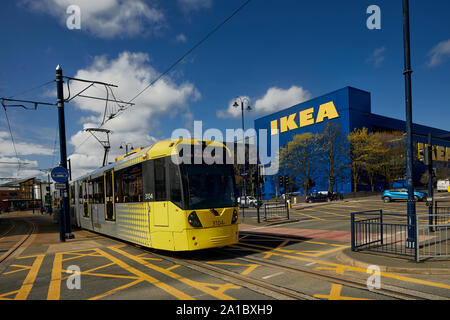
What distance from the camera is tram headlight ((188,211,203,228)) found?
779 cm

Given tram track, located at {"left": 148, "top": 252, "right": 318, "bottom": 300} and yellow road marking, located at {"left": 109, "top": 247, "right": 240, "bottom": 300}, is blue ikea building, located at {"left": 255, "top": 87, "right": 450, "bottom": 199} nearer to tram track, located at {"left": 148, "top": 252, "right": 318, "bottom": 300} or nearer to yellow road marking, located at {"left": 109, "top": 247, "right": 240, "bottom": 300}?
tram track, located at {"left": 148, "top": 252, "right": 318, "bottom": 300}

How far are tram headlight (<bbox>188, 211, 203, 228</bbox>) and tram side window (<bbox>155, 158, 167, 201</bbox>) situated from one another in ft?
3.09

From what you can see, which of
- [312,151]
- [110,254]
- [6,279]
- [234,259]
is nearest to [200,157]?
[234,259]

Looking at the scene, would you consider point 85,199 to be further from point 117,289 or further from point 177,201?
point 117,289

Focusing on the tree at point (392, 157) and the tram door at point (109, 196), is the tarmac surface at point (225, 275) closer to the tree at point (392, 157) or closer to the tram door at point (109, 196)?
the tram door at point (109, 196)

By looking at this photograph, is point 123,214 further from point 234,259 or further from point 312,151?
point 312,151

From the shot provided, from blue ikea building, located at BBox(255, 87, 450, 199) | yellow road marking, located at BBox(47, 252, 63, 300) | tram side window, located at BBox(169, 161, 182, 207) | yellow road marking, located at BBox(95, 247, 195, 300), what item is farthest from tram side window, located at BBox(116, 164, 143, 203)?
blue ikea building, located at BBox(255, 87, 450, 199)

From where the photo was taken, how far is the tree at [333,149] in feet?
144

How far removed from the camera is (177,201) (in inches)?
312

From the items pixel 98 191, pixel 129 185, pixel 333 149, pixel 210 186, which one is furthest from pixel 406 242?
pixel 333 149

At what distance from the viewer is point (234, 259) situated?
8.41m

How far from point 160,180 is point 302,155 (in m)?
39.7

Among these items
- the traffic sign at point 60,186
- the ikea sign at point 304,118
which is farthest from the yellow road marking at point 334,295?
the ikea sign at point 304,118

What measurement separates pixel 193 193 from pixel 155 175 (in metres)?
1.43
